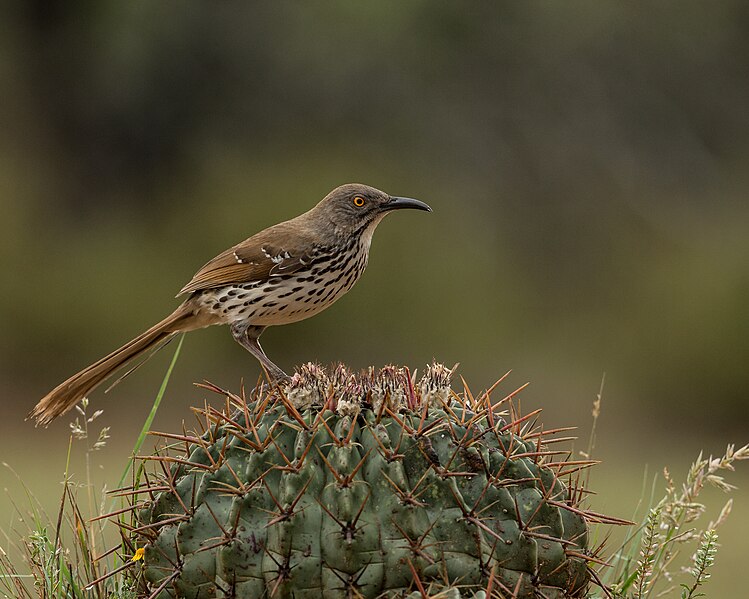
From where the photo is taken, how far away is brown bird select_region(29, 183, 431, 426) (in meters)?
5.42

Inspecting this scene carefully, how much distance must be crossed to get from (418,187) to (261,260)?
537 inches

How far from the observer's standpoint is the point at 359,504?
339 centimetres

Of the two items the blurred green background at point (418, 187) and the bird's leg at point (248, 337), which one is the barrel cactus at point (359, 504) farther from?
the blurred green background at point (418, 187)

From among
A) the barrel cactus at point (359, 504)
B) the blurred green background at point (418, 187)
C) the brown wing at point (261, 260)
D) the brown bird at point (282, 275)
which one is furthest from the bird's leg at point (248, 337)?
the blurred green background at point (418, 187)

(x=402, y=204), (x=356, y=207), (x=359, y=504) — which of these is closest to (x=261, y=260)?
(x=356, y=207)

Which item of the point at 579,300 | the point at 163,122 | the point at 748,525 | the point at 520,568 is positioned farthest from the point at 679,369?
the point at 520,568

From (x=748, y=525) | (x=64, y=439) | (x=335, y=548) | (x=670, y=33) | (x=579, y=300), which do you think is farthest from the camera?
(x=670, y=33)

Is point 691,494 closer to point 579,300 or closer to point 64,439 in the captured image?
point 64,439

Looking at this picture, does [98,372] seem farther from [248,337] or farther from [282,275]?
[282,275]

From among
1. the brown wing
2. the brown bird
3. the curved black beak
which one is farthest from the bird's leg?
the curved black beak

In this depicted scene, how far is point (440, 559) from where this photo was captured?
338cm

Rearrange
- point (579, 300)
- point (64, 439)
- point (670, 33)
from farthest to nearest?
point (670, 33)
point (579, 300)
point (64, 439)

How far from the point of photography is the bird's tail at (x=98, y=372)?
196 inches

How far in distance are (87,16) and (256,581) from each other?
73.0 ft
